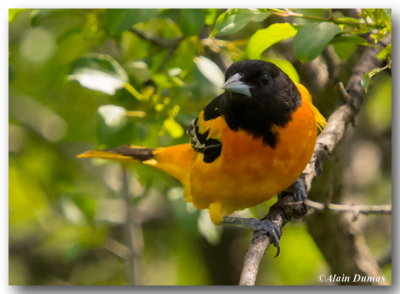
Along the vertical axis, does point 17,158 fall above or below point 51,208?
above

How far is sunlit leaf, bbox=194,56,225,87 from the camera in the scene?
126 inches

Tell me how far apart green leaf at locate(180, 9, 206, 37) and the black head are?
46cm

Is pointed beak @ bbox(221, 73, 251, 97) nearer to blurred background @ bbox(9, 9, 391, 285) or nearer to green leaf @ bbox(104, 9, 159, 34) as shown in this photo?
blurred background @ bbox(9, 9, 391, 285)

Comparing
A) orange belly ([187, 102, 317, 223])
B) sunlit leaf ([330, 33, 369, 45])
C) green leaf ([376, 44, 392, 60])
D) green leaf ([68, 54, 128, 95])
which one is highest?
sunlit leaf ([330, 33, 369, 45])

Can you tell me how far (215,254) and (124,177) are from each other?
800 mm

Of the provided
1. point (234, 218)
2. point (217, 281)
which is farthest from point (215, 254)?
point (234, 218)

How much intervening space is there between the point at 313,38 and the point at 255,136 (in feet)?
1.49

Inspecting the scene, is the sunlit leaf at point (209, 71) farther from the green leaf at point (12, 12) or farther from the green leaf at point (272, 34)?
the green leaf at point (12, 12)

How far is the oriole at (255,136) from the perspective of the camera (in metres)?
2.82

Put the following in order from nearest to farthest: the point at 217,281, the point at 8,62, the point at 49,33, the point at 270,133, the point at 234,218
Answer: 1. the point at 270,133
2. the point at 234,218
3. the point at 8,62
4. the point at 217,281
5. the point at 49,33

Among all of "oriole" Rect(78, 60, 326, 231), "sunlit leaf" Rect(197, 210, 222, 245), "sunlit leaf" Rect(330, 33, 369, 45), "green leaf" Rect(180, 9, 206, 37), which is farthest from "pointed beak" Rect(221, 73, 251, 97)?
"sunlit leaf" Rect(197, 210, 222, 245)

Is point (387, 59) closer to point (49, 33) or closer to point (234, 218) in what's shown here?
point (234, 218)

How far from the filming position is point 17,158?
3848 mm

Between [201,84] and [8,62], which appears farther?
[8,62]
